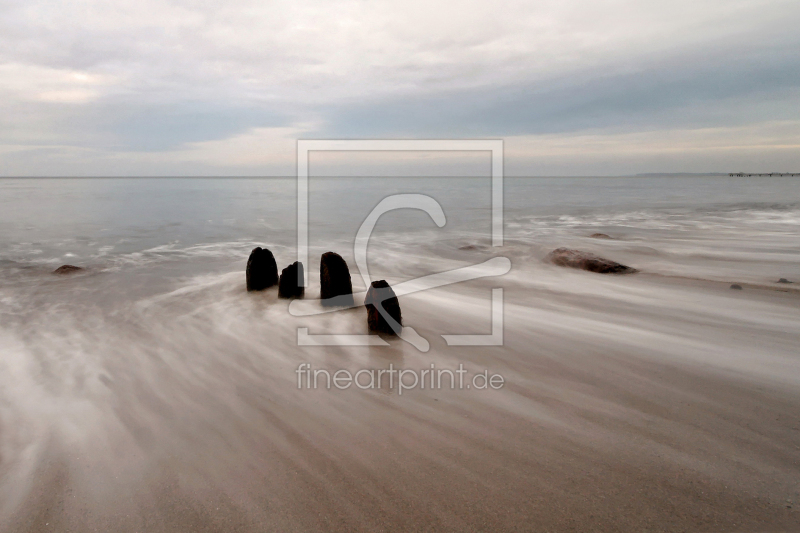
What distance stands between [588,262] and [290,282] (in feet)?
18.6

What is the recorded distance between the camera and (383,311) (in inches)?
176

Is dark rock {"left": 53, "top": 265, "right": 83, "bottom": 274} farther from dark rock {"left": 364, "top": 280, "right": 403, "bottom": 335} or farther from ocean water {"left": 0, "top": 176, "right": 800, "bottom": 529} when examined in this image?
dark rock {"left": 364, "top": 280, "right": 403, "bottom": 335}

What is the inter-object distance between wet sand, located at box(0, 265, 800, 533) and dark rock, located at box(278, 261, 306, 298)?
3.03 feet

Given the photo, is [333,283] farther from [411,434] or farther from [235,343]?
[411,434]

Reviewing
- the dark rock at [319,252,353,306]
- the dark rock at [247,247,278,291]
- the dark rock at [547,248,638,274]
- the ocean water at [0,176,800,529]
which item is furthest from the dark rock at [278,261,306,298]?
the dark rock at [547,248,638,274]

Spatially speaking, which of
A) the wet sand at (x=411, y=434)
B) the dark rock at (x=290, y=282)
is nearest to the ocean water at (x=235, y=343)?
the wet sand at (x=411, y=434)

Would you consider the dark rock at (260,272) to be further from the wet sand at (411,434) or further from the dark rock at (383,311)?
the dark rock at (383,311)

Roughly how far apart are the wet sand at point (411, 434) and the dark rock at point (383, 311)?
0.87 feet

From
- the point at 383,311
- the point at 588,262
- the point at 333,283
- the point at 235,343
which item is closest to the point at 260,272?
the point at 333,283

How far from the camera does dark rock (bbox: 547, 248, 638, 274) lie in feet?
25.8

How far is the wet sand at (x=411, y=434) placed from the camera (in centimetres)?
213

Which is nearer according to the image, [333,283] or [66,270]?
[333,283]

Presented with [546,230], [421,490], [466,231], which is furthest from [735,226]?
[421,490]

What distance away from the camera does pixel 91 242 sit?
42.4ft
